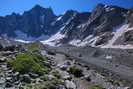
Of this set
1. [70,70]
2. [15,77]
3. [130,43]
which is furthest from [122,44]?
[15,77]

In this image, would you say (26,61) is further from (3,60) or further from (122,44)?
(122,44)

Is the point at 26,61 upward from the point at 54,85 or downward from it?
upward

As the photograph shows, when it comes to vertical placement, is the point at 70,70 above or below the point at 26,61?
below

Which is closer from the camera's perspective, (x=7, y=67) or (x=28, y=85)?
(x=28, y=85)

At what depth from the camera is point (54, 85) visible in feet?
46.5

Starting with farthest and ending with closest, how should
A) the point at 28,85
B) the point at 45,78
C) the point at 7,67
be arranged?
the point at 7,67 → the point at 45,78 → the point at 28,85

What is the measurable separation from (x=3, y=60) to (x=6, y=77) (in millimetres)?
6008

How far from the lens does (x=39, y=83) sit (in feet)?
46.1

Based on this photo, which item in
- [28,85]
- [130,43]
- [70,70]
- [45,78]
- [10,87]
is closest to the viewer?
[10,87]

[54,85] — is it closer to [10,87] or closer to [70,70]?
[10,87]

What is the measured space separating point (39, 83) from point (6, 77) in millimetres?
2250

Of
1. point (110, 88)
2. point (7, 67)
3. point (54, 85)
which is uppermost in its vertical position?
point (7, 67)

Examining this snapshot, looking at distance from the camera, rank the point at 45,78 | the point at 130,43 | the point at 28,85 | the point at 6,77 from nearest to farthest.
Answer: the point at 28,85, the point at 6,77, the point at 45,78, the point at 130,43

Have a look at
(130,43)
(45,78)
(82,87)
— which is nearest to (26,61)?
(45,78)
